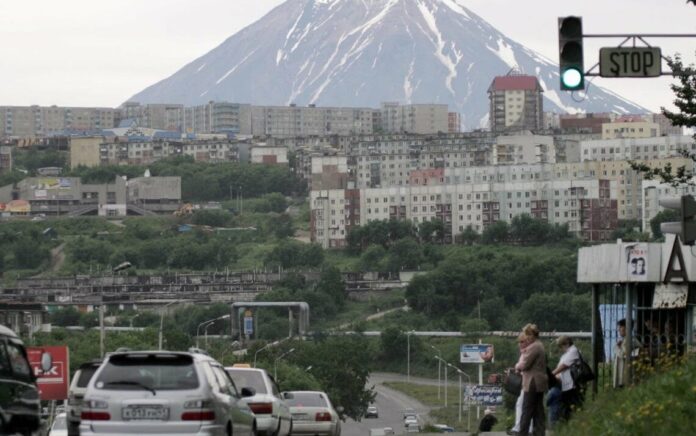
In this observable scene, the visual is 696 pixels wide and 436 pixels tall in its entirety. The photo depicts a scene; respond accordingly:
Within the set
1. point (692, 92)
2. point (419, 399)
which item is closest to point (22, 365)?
point (692, 92)

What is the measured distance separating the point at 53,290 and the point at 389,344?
5193 cm

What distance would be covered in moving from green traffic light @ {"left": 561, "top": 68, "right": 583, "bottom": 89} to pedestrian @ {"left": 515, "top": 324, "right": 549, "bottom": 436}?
11.1ft

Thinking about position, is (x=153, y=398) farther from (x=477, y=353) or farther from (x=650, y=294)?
(x=477, y=353)

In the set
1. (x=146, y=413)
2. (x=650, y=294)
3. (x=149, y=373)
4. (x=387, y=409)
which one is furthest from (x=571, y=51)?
(x=387, y=409)

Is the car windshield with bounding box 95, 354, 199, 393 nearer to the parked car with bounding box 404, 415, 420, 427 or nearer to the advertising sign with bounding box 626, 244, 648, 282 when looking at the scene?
the advertising sign with bounding box 626, 244, 648, 282

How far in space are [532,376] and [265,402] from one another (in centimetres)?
424

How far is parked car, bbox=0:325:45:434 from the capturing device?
23.0 meters

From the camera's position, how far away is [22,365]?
24.0 metres

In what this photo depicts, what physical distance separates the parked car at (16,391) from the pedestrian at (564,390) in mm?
7369

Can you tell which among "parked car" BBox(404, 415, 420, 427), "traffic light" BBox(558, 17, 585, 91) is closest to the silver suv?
"traffic light" BBox(558, 17, 585, 91)

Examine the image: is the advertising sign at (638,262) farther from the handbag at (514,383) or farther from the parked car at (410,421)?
the parked car at (410,421)

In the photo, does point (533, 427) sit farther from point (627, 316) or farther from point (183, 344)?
point (183, 344)

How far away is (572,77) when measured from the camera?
26.1 m

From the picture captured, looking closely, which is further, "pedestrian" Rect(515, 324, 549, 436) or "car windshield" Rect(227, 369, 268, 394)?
"car windshield" Rect(227, 369, 268, 394)
